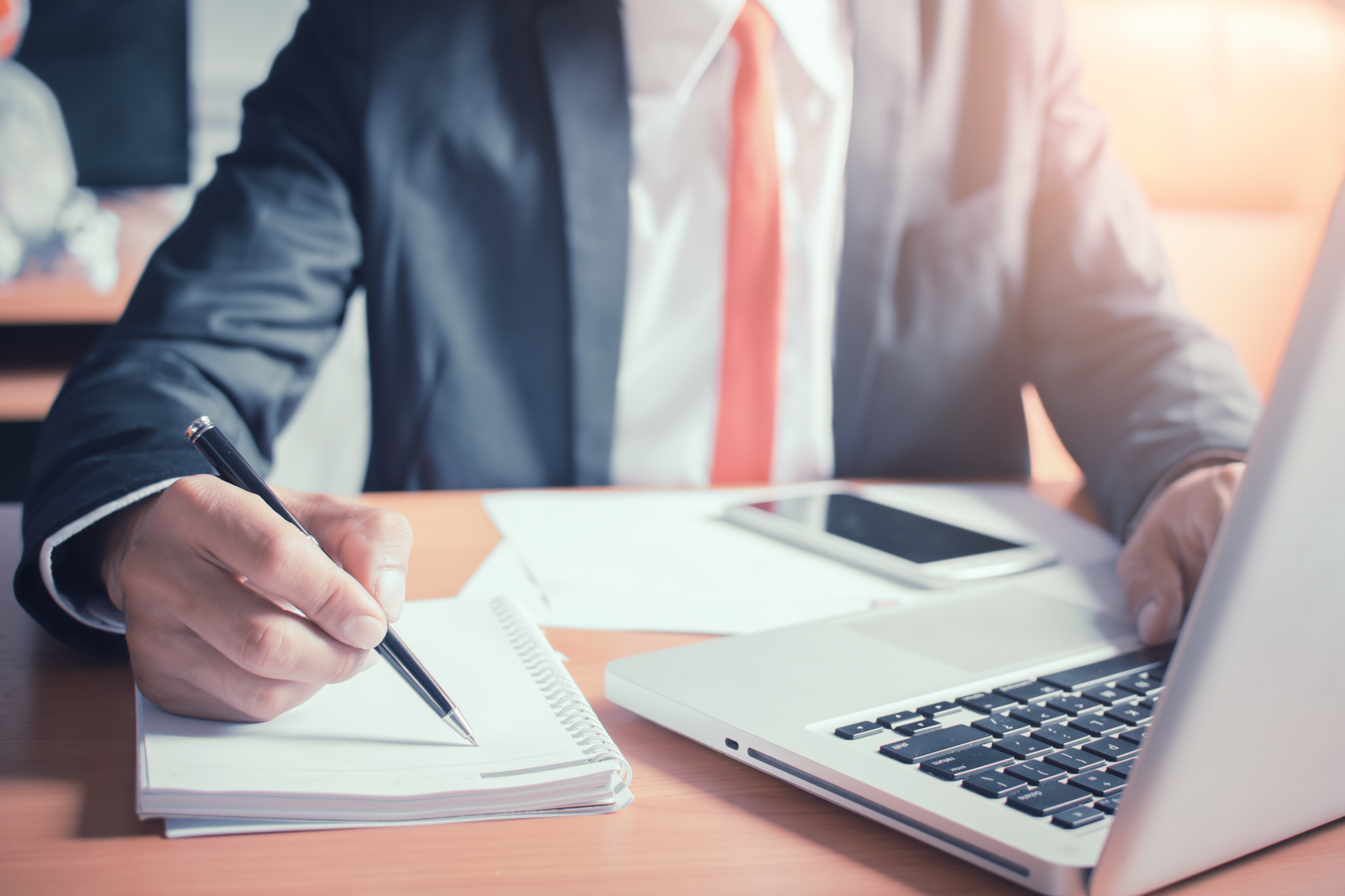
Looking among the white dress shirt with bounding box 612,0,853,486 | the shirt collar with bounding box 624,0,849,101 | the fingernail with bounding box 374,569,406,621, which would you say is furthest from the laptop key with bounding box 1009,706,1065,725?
the shirt collar with bounding box 624,0,849,101

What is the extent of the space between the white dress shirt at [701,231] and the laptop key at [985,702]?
622 mm

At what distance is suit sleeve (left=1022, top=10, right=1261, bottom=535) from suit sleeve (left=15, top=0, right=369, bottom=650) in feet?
2.16

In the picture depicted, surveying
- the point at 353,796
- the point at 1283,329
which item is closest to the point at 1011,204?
the point at 353,796

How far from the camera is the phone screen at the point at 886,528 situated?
26.5 inches

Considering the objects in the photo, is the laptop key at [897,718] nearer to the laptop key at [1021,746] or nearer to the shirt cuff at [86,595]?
the laptop key at [1021,746]

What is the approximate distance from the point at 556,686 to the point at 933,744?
16 cm

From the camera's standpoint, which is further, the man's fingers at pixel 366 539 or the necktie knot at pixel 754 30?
the necktie knot at pixel 754 30

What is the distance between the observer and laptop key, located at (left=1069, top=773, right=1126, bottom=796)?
33 centimetres

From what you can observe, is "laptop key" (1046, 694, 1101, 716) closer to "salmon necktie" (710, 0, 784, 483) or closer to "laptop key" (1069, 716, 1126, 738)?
"laptop key" (1069, 716, 1126, 738)

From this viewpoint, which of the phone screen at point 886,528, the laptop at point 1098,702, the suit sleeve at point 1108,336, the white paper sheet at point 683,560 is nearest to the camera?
the laptop at point 1098,702

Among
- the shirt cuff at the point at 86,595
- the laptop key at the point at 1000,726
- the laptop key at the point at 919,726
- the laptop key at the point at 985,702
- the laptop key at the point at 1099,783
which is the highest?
the laptop key at the point at 1099,783

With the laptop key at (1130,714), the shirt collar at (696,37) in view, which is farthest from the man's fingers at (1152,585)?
the shirt collar at (696,37)

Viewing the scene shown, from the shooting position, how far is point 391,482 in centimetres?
104

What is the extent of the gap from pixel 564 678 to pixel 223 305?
1.62ft
